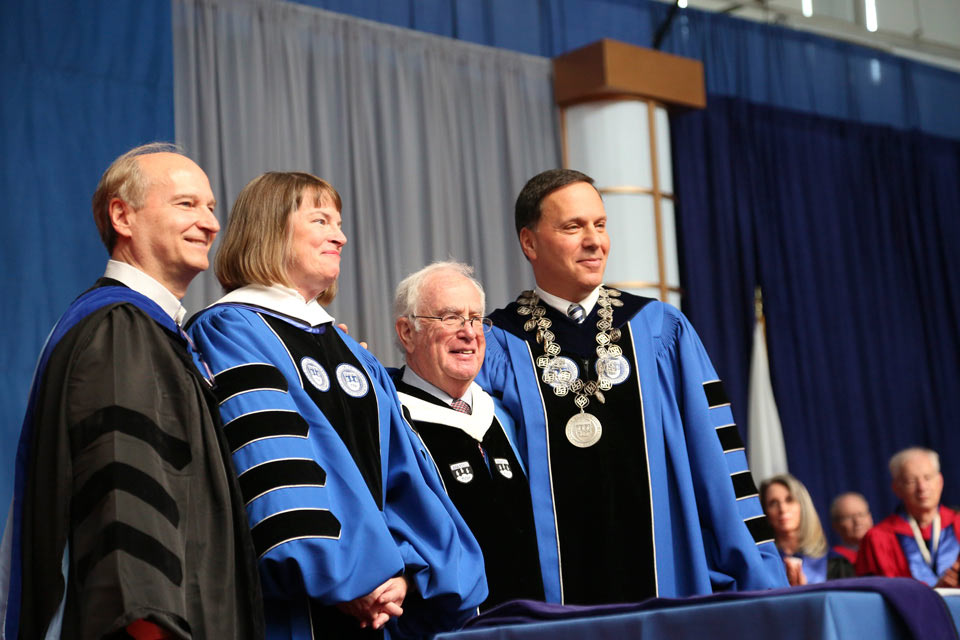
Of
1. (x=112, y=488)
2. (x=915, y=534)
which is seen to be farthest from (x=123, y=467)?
(x=915, y=534)

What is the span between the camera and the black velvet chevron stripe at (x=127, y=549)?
2.17 metres

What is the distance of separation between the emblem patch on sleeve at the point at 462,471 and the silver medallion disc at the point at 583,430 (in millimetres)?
387

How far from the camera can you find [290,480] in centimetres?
252

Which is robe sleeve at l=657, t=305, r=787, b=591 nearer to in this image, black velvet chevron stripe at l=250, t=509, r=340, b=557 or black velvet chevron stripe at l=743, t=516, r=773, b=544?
black velvet chevron stripe at l=743, t=516, r=773, b=544

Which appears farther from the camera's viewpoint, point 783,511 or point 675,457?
point 783,511

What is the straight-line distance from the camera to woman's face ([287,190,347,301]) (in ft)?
9.39

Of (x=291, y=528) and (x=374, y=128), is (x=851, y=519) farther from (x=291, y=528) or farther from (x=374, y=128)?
(x=291, y=528)

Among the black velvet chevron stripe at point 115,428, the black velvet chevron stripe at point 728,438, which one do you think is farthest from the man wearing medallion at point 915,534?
the black velvet chevron stripe at point 115,428

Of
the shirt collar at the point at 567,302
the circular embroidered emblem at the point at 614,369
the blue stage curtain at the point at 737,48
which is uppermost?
the blue stage curtain at the point at 737,48

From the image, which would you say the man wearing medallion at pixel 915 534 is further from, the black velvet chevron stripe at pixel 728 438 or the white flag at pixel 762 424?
the black velvet chevron stripe at pixel 728 438

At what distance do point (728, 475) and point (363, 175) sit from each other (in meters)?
4.24

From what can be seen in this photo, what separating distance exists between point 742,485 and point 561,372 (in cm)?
59

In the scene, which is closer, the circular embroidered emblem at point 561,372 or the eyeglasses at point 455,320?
the eyeglasses at point 455,320

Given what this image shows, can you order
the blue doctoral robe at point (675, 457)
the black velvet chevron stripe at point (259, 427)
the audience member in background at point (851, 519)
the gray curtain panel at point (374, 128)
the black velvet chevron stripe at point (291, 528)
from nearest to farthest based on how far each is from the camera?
the black velvet chevron stripe at point (291, 528)
the black velvet chevron stripe at point (259, 427)
the blue doctoral robe at point (675, 457)
the gray curtain panel at point (374, 128)
the audience member in background at point (851, 519)
